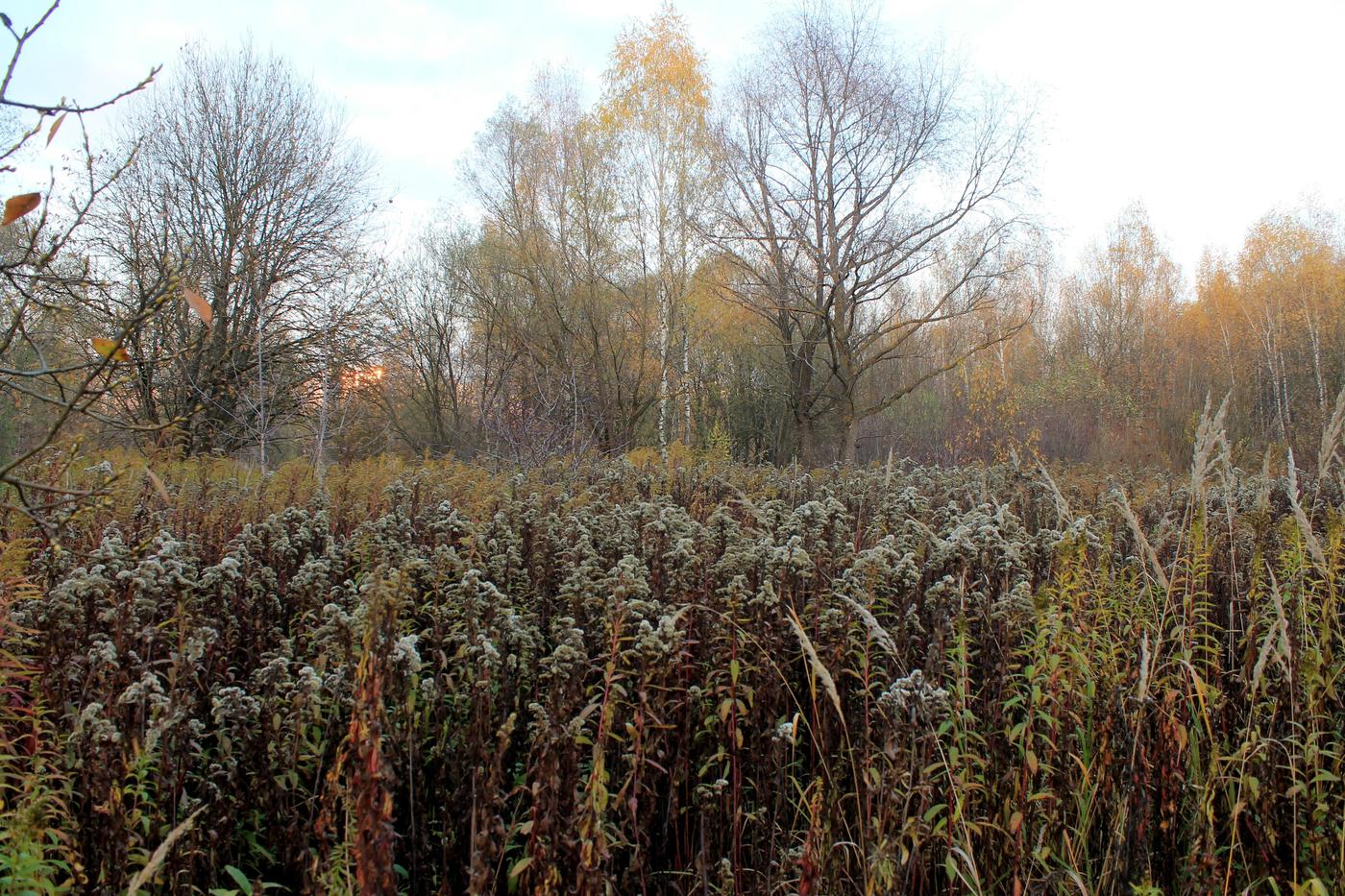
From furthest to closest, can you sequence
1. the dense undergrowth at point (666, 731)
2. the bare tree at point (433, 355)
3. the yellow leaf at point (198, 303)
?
1. the bare tree at point (433, 355)
2. the dense undergrowth at point (666, 731)
3. the yellow leaf at point (198, 303)

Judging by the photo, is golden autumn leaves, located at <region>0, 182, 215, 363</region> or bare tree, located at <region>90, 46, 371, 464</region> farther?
bare tree, located at <region>90, 46, 371, 464</region>

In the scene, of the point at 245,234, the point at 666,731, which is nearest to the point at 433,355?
the point at 245,234

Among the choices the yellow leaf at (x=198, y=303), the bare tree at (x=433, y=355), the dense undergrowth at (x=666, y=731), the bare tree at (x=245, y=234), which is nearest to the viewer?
the yellow leaf at (x=198, y=303)

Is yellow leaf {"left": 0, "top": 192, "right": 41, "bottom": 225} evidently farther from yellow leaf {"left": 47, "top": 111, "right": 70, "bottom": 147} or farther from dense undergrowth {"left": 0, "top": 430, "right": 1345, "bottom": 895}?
dense undergrowth {"left": 0, "top": 430, "right": 1345, "bottom": 895}

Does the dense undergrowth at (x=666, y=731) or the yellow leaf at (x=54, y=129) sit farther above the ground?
the yellow leaf at (x=54, y=129)

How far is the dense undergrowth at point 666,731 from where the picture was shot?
1668 millimetres

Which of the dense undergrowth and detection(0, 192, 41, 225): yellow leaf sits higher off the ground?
detection(0, 192, 41, 225): yellow leaf

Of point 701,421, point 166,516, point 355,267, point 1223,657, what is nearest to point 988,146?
point 701,421

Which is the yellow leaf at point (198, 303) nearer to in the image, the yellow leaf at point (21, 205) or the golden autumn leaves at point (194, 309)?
the golden autumn leaves at point (194, 309)

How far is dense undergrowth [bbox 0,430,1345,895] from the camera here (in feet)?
5.47

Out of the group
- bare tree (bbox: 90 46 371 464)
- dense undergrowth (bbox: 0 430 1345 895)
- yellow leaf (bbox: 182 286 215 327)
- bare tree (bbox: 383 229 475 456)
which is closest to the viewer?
yellow leaf (bbox: 182 286 215 327)

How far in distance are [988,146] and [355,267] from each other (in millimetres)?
13588

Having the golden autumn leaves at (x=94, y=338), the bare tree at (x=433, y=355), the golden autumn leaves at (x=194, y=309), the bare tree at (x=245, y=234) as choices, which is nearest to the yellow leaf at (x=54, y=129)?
the golden autumn leaves at (x=94, y=338)

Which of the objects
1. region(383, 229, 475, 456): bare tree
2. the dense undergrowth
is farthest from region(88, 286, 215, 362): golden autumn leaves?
region(383, 229, 475, 456): bare tree
